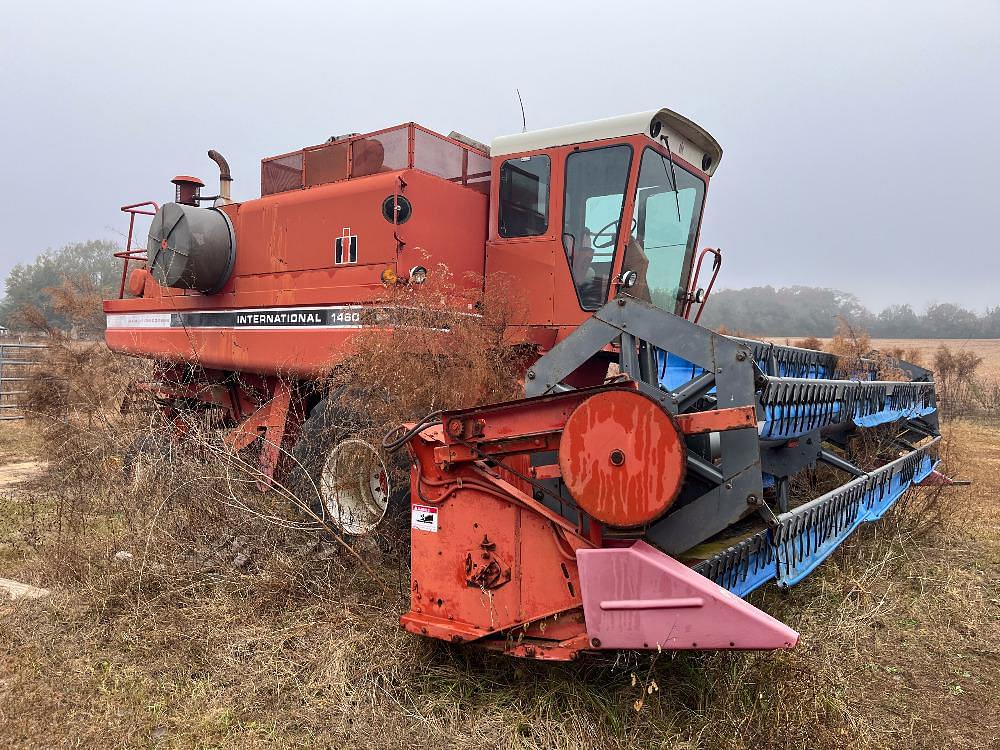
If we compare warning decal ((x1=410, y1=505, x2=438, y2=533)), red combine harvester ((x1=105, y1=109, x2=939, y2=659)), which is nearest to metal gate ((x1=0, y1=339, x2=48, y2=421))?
red combine harvester ((x1=105, y1=109, x2=939, y2=659))

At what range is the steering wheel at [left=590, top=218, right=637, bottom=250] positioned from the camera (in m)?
4.81

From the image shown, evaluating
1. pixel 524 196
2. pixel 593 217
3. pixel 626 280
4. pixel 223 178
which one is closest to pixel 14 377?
pixel 223 178

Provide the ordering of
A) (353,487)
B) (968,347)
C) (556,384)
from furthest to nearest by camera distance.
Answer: (968,347) → (353,487) → (556,384)

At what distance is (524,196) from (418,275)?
101 cm

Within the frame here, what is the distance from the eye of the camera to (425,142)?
5184 millimetres

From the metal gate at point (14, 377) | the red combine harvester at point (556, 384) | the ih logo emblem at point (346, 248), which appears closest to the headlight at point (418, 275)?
the red combine harvester at point (556, 384)

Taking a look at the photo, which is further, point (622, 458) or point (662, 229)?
point (662, 229)

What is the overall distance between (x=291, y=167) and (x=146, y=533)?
3.30 meters

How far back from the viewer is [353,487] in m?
4.45

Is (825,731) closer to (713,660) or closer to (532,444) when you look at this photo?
(713,660)

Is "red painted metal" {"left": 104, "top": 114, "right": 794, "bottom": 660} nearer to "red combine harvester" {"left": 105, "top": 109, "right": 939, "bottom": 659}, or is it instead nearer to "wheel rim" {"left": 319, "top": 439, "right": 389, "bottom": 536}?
"red combine harvester" {"left": 105, "top": 109, "right": 939, "bottom": 659}

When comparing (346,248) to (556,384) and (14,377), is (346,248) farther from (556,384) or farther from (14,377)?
(14,377)

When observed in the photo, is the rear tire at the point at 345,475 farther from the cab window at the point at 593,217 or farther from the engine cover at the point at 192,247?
the engine cover at the point at 192,247

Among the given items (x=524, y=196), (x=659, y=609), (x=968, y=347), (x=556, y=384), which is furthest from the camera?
(x=968, y=347)
